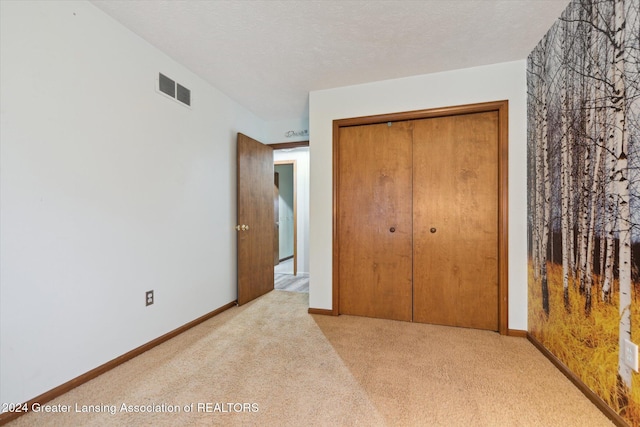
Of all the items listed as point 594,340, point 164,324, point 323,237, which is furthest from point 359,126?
point 164,324

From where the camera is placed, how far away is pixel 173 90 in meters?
2.37

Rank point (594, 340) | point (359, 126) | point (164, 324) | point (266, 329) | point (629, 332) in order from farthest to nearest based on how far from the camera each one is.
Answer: point (359, 126) → point (266, 329) → point (164, 324) → point (594, 340) → point (629, 332)

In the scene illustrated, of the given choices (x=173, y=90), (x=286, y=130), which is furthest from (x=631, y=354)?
(x=286, y=130)

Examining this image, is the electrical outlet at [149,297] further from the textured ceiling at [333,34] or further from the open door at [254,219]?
the textured ceiling at [333,34]

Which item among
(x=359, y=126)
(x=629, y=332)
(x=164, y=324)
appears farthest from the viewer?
(x=359, y=126)

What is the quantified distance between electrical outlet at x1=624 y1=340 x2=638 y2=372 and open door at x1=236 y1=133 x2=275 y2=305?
9.85ft

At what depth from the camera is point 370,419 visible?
137 cm

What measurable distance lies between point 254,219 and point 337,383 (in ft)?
7.32

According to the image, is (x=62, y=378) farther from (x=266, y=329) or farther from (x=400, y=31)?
(x=400, y=31)

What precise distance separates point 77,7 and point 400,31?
2087 mm

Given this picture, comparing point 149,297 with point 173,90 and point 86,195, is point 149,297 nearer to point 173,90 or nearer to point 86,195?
point 86,195

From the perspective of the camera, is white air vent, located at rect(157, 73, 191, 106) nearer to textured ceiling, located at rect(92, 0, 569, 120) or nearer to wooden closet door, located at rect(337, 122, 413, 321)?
textured ceiling, located at rect(92, 0, 569, 120)

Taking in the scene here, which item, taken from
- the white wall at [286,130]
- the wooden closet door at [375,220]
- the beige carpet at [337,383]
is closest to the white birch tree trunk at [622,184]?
the beige carpet at [337,383]

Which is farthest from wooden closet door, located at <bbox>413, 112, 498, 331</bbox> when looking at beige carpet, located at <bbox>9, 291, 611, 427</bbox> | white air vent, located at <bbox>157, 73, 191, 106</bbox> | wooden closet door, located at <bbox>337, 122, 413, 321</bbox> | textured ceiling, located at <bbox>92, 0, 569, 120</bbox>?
white air vent, located at <bbox>157, 73, 191, 106</bbox>
